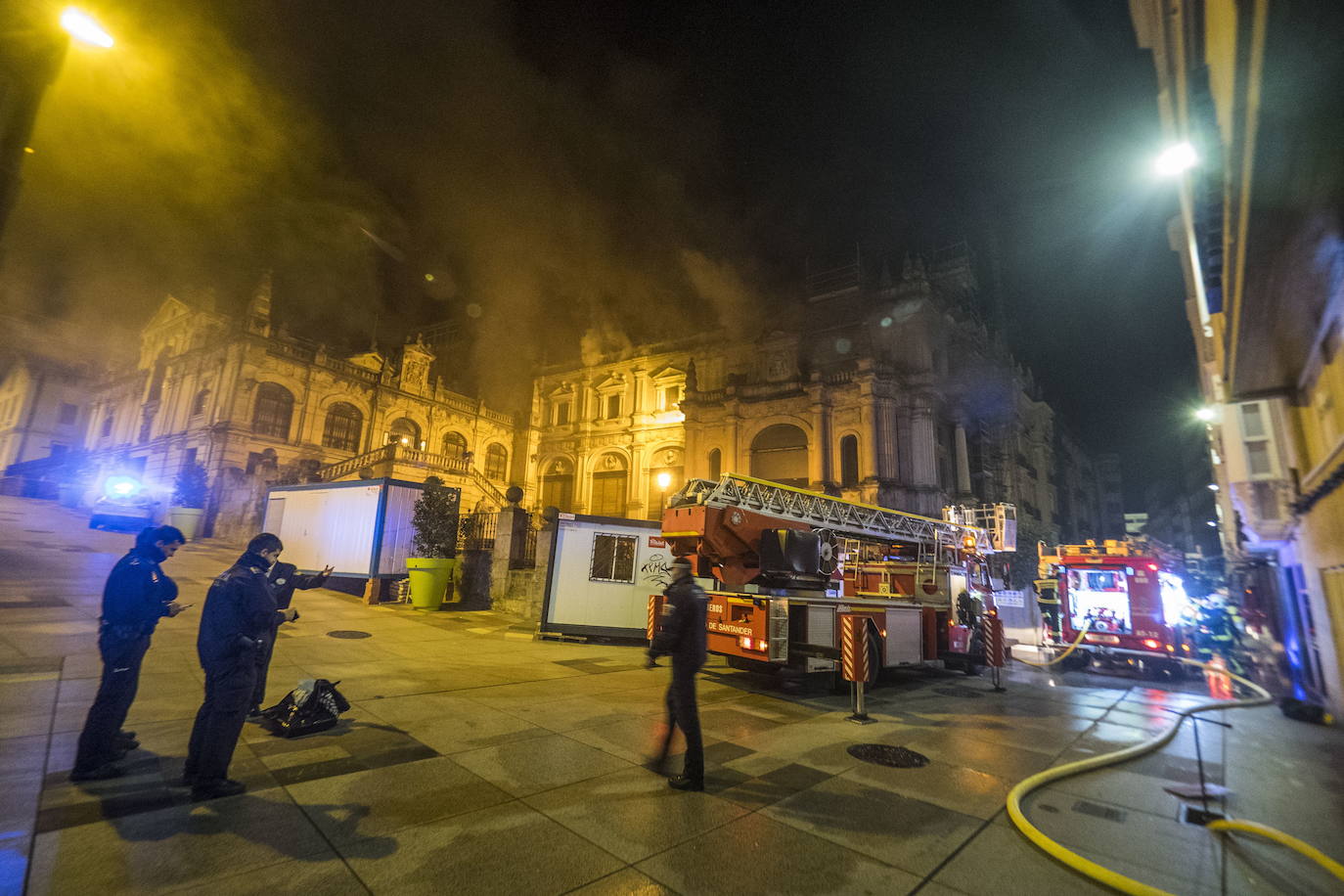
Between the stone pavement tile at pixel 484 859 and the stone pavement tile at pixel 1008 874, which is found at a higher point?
the stone pavement tile at pixel 484 859

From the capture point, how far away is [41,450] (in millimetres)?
46250

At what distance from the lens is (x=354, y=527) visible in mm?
17016

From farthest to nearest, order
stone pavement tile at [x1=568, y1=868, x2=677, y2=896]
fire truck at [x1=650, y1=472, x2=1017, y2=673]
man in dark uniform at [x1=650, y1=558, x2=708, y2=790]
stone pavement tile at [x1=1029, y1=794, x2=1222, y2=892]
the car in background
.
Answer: the car in background → fire truck at [x1=650, y1=472, x2=1017, y2=673] → man in dark uniform at [x1=650, y1=558, x2=708, y2=790] → stone pavement tile at [x1=1029, y1=794, x2=1222, y2=892] → stone pavement tile at [x1=568, y1=868, x2=677, y2=896]

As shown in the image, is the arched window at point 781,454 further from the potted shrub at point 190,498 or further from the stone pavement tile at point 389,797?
the potted shrub at point 190,498

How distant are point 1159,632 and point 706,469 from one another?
21636 millimetres

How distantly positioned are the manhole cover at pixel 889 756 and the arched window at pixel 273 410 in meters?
36.1

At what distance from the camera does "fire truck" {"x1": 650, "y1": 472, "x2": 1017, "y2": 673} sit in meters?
8.61

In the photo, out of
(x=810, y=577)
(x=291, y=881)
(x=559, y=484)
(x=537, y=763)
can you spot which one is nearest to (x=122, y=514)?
(x=559, y=484)

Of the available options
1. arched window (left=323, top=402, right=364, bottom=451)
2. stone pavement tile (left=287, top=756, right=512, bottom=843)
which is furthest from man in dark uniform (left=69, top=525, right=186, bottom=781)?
arched window (left=323, top=402, right=364, bottom=451)

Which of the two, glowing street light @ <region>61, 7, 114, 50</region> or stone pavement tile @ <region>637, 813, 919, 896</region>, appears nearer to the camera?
glowing street light @ <region>61, 7, 114, 50</region>

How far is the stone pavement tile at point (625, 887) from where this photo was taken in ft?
9.62

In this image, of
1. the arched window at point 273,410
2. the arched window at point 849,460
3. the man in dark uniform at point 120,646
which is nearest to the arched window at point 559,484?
the arched window at point 273,410

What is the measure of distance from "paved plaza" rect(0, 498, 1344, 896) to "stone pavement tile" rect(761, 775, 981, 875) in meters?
0.02

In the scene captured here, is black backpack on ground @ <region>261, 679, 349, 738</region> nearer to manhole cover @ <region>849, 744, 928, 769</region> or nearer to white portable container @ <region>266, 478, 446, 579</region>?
manhole cover @ <region>849, 744, 928, 769</region>
